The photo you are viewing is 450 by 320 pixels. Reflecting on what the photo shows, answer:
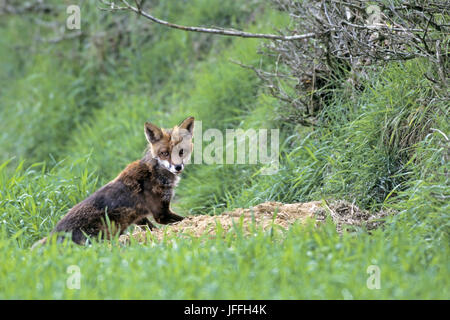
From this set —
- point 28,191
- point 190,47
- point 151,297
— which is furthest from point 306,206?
point 190,47

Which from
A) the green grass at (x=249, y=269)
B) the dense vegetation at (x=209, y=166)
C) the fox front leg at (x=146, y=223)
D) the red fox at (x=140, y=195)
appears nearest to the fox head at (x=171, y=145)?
the red fox at (x=140, y=195)

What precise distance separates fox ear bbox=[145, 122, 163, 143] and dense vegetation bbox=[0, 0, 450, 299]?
1.17m

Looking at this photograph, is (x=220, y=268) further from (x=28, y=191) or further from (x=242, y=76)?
(x=242, y=76)

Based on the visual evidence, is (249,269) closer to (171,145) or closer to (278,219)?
(278,219)

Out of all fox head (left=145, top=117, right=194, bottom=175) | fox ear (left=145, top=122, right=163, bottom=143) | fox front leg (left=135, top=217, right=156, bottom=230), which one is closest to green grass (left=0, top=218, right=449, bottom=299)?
fox front leg (left=135, top=217, right=156, bottom=230)

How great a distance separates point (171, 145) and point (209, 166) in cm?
199

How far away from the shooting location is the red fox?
19.7 ft

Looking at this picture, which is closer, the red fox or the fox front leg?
the red fox

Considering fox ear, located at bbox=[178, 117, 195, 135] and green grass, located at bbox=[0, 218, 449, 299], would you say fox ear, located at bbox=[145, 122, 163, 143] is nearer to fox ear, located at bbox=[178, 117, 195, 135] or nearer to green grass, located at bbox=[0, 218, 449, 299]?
fox ear, located at bbox=[178, 117, 195, 135]

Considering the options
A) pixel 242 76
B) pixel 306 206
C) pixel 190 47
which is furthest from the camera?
pixel 190 47

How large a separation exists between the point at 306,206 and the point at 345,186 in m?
0.48

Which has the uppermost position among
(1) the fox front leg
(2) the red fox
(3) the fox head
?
(3) the fox head

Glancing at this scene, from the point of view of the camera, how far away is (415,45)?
5.77 meters

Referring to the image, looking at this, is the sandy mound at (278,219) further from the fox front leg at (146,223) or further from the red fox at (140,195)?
the fox front leg at (146,223)
